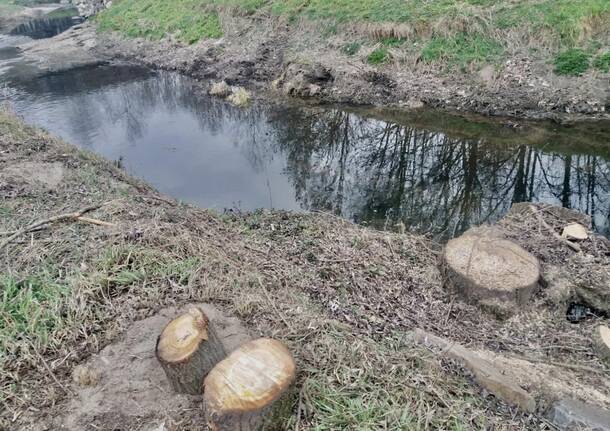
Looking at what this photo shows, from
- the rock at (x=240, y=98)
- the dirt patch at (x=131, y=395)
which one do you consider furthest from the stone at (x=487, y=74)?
the dirt patch at (x=131, y=395)

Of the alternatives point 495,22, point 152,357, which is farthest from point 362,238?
point 495,22

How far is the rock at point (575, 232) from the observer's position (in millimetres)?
5790

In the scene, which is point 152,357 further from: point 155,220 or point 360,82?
point 360,82

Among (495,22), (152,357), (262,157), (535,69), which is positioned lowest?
(262,157)

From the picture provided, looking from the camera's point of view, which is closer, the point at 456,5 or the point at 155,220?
the point at 155,220

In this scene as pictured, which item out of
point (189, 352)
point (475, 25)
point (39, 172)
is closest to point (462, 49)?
point (475, 25)

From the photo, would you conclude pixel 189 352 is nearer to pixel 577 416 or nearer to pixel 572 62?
pixel 577 416

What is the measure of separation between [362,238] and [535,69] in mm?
9879

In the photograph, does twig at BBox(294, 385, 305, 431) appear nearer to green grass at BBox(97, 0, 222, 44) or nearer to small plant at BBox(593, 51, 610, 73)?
small plant at BBox(593, 51, 610, 73)

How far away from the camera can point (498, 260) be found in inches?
203

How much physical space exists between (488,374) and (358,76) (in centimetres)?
1230

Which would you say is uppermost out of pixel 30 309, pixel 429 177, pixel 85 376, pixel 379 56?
pixel 379 56

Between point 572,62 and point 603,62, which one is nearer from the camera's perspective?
point 603,62

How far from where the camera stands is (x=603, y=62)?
11.9m
